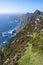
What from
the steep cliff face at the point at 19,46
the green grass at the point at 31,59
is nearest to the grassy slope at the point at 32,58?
the green grass at the point at 31,59

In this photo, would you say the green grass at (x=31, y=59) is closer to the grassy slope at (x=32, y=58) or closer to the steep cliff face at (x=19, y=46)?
the grassy slope at (x=32, y=58)

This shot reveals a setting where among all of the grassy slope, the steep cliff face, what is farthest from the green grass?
the steep cliff face

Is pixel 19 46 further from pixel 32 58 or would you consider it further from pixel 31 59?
pixel 31 59

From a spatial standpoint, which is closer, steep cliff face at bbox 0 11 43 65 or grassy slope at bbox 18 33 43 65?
grassy slope at bbox 18 33 43 65

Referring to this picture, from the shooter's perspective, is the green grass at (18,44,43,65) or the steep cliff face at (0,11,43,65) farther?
the steep cliff face at (0,11,43,65)

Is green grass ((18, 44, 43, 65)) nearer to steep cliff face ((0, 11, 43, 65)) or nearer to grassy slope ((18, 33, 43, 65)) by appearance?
grassy slope ((18, 33, 43, 65))

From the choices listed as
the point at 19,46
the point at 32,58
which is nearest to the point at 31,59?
the point at 32,58

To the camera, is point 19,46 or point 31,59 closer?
point 31,59

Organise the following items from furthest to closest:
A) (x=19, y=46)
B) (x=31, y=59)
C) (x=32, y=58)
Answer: (x=19, y=46), (x=32, y=58), (x=31, y=59)

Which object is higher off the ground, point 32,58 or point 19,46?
point 32,58

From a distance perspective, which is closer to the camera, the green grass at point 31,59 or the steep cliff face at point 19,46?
the green grass at point 31,59

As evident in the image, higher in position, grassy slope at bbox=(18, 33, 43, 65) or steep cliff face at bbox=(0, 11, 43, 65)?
grassy slope at bbox=(18, 33, 43, 65)

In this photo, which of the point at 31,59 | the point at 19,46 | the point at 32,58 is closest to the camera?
the point at 31,59
